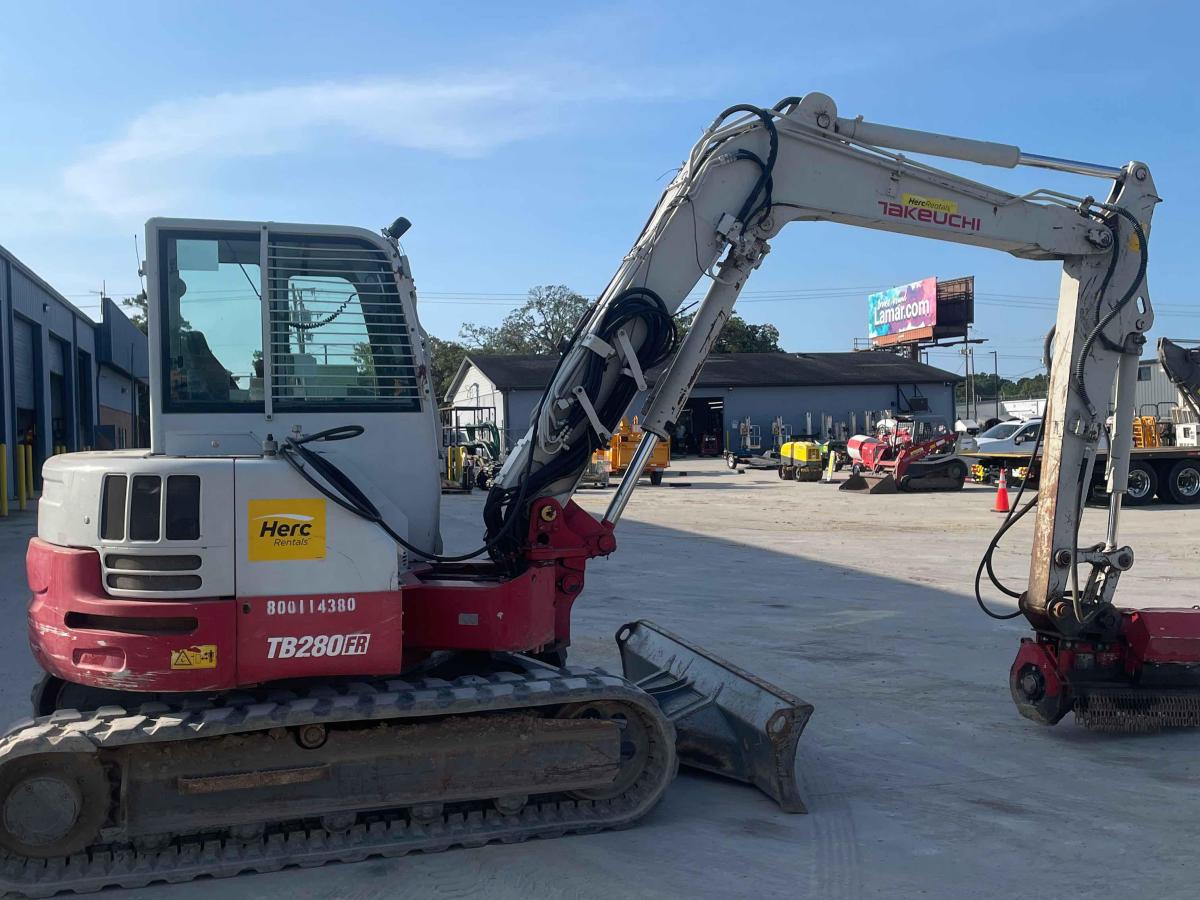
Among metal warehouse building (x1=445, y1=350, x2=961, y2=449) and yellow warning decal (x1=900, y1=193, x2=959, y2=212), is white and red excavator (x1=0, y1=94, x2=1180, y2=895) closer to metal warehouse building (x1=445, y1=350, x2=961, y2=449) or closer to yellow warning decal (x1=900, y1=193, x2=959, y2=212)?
yellow warning decal (x1=900, y1=193, x2=959, y2=212)

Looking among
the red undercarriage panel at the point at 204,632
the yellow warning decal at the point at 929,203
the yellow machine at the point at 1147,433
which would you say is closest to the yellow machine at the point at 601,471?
the yellow machine at the point at 1147,433

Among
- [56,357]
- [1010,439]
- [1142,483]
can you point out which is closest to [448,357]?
[56,357]

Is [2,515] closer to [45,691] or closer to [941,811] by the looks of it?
[45,691]

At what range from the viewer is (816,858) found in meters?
5.07

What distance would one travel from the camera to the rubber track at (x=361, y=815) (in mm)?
4809

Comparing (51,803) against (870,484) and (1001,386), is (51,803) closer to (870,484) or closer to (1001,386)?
(870,484)

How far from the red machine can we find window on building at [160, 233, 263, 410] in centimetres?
2569

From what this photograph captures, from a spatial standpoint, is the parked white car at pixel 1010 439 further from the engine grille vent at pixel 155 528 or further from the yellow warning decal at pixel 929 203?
the engine grille vent at pixel 155 528

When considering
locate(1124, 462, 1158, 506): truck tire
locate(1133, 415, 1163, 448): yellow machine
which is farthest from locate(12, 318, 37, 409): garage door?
locate(1133, 415, 1163, 448): yellow machine

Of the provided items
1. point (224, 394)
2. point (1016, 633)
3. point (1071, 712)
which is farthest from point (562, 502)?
point (1016, 633)

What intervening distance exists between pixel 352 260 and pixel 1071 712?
5.76 metres

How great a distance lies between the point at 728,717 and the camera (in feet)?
20.5

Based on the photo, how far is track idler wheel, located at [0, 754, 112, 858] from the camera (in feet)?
15.7

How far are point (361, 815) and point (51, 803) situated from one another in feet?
4.60
